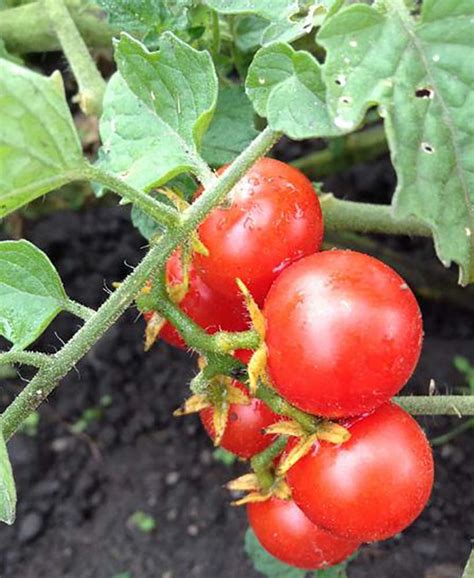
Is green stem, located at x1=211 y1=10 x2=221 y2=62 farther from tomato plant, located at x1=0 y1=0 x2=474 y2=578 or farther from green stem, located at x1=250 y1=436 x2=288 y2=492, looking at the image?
green stem, located at x1=250 y1=436 x2=288 y2=492

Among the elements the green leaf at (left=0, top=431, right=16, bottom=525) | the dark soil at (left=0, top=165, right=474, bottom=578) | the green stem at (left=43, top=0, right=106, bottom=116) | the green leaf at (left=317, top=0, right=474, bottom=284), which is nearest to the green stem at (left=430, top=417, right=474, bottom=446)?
the dark soil at (left=0, top=165, right=474, bottom=578)

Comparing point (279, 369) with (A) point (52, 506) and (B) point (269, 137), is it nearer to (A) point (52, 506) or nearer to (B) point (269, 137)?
(B) point (269, 137)

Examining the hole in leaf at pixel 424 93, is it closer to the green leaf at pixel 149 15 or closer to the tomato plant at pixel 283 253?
the tomato plant at pixel 283 253

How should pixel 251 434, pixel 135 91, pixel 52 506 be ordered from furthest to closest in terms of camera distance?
pixel 52 506 < pixel 251 434 < pixel 135 91

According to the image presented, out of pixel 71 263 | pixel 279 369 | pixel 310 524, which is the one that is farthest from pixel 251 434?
pixel 71 263

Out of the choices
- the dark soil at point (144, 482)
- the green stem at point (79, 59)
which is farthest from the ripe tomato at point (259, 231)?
the dark soil at point (144, 482)

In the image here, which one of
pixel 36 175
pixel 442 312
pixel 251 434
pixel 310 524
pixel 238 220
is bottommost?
pixel 442 312

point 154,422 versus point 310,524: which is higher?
point 310,524

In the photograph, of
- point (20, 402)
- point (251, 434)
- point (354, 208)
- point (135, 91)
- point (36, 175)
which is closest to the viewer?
point (36, 175)
